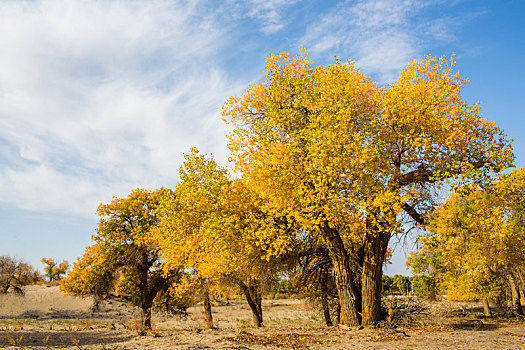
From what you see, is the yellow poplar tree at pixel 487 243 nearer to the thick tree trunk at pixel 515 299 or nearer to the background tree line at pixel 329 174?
the thick tree trunk at pixel 515 299

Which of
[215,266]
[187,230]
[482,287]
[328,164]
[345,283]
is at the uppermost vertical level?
[328,164]

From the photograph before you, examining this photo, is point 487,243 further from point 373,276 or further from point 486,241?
point 373,276

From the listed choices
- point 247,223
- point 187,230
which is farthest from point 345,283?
point 187,230

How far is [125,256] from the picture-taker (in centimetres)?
2472

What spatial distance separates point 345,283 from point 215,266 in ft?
17.4

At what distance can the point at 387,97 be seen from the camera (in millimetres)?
13047

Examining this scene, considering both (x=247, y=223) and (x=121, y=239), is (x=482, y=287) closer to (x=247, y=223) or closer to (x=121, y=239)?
(x=247, y=223)

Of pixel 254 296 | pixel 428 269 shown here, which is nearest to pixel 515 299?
pixel 428 269

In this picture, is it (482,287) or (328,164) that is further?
(482,287)

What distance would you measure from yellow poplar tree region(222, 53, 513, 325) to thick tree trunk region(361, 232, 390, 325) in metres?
0.04

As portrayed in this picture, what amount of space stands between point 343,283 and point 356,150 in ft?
17.9

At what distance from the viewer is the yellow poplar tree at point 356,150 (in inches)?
463

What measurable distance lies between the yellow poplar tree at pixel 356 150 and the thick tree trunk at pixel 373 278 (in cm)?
4

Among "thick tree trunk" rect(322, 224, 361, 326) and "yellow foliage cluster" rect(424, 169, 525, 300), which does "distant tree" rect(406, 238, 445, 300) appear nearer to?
"yellow foliage cluster" rect(424, 169, 525, 300)
